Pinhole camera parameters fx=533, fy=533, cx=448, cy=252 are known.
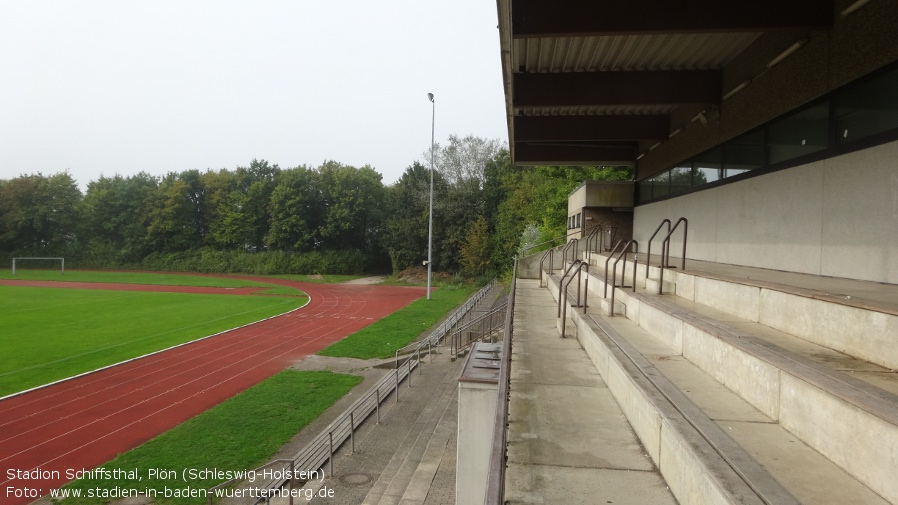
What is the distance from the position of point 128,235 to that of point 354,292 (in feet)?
141

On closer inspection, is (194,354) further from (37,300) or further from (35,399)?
(37,300)

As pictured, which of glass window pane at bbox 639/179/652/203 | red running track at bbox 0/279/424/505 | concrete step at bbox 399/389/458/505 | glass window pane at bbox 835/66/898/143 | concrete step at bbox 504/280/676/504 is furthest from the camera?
glass window pane at bbox 639/179/652/203

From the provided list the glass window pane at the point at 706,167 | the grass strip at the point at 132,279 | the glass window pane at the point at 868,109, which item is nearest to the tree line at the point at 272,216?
the grass strip at the point at 132,279

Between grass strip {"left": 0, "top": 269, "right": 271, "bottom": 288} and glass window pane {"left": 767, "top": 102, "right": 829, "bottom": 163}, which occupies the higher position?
glass window pane {"left": 767, "top": 102, "right": 829, "bottom": 163}

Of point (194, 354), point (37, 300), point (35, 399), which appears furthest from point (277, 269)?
point (35, 399)

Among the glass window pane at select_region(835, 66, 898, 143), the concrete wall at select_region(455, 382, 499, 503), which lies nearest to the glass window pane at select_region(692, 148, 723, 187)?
the glass window pane at select_region(835, 66, 898, 143)

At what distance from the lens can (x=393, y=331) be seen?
27.2 m

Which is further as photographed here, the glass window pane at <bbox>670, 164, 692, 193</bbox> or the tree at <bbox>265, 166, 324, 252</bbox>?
the tree at <bbox>265, 166, 324, 252</bbox>

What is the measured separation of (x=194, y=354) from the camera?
856 inches

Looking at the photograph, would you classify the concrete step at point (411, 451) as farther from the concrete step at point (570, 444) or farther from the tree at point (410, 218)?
the tree at point (410, 218)

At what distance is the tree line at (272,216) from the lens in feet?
189

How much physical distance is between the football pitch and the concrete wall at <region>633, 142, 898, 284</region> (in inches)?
792

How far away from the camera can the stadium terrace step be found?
8.70 feet

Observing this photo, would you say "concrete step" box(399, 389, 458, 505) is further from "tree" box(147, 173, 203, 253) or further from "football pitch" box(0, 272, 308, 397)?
"tree" box(147, 173, 203, 253)
